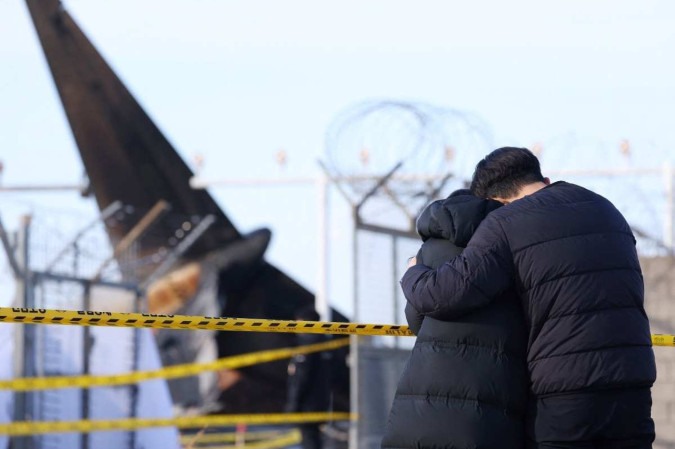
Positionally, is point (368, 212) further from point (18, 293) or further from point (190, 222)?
point (190, 222)

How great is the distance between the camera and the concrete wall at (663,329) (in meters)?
10.8

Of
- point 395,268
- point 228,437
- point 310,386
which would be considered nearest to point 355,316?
point 395,268

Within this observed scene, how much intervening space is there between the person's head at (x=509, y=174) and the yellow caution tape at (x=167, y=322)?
719 millimetres

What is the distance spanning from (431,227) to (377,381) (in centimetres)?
745

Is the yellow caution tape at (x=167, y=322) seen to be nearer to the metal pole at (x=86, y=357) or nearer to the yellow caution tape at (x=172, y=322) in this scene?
the yellow caution tape at (x=172, y=322)

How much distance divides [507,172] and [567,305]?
0.49m

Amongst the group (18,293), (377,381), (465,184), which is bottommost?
(377,381)

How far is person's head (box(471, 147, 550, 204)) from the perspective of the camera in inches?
169

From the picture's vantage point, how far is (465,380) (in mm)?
4039

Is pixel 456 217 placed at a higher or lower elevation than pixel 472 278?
higher

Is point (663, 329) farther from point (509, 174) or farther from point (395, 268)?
point (509, 174)

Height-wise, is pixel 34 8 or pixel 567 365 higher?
pixel 34 8

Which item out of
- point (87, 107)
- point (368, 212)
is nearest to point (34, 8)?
point (87, 107)

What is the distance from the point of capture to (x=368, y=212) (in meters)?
11.5
